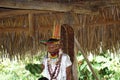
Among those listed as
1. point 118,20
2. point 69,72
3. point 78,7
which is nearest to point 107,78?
point 118,20

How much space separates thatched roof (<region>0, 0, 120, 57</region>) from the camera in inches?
152

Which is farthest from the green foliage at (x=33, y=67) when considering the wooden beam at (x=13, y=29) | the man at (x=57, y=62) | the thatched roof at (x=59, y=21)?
the man at (x=57, y=62)

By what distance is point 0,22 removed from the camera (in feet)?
17.1

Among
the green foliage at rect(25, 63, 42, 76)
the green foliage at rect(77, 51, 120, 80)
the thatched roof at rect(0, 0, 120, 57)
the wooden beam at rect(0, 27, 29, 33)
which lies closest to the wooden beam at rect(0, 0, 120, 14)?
the thatched roof at rect(0, 0, 120, 57)

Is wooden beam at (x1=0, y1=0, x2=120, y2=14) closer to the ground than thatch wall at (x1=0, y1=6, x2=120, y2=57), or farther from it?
farther from it

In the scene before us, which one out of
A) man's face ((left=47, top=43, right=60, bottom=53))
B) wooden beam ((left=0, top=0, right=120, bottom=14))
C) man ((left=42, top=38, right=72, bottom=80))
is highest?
wooden beam ((left=0, top=0, right=120, bottom=14))

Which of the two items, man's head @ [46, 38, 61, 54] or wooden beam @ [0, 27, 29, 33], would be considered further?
wooden beam @ [0, 27, 29, 33]

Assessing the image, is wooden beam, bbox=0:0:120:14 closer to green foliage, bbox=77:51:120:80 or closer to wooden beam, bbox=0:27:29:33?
wooden beam, bbox=0:27:29:33

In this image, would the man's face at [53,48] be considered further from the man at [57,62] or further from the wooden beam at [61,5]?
the wooden beam at [61,5]

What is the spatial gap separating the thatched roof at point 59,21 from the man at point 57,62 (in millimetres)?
652

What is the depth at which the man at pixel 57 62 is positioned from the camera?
3.21m

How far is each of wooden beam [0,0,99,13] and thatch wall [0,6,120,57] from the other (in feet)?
0.44

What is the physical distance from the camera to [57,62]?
3.23m

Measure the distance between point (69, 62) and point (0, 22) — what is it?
236 cm
